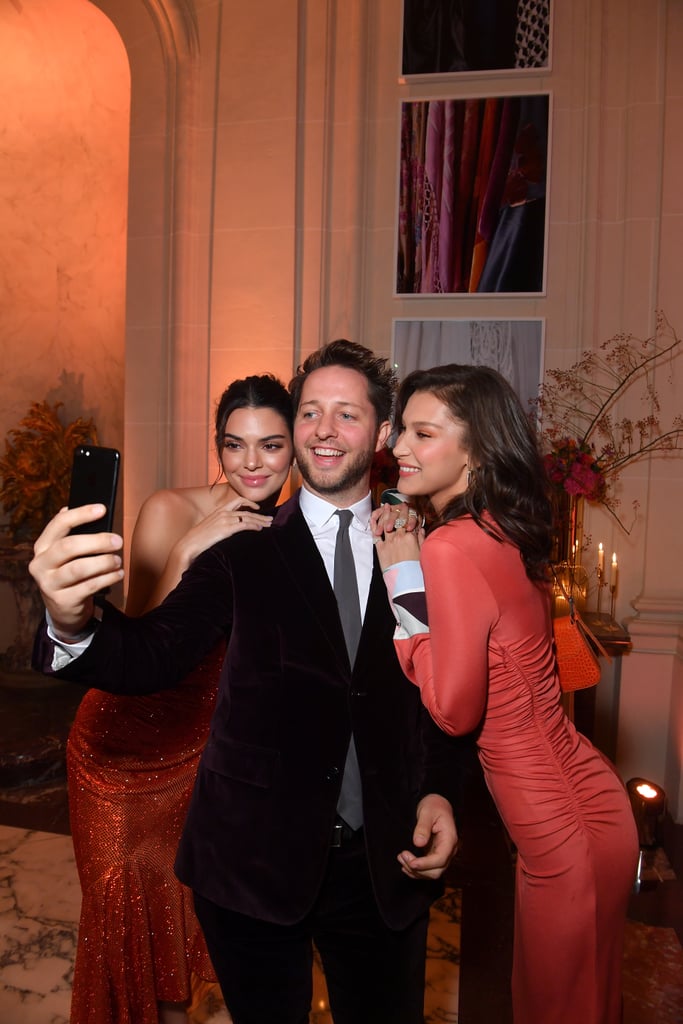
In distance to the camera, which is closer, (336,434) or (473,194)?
(336,434)

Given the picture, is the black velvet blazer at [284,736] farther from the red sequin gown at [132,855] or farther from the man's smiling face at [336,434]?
the red sequin gown at [132,855]

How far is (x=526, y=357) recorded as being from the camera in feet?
17.9

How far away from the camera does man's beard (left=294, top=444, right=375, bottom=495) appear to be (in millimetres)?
2041

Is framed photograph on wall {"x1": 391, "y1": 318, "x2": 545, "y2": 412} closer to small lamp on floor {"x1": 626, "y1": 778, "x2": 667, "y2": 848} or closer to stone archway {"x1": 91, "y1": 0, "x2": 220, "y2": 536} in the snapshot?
stone archway {"x1": 91, "y1": 0, "x2": 220, "y2": 536}

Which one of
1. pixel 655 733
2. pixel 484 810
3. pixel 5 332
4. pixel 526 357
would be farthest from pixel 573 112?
pixel 5 332

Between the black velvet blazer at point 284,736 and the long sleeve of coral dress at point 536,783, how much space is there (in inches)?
6.7

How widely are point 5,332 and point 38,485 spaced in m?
1.78

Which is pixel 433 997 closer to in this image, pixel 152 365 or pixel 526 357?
pixel 526 357

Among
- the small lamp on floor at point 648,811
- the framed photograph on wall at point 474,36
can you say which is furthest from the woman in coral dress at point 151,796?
the framed photograph on wall at point 474,36

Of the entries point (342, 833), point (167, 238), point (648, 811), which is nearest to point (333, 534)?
point (342, 833)

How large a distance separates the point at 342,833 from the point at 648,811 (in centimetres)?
307

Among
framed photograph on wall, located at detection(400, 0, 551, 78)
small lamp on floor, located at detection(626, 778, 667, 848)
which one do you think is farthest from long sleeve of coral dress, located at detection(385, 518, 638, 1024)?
framed photograph on wall, located at detection(400, 0, 551, 78)

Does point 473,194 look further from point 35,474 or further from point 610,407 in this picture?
point 35,474

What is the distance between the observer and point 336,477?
204 cm
